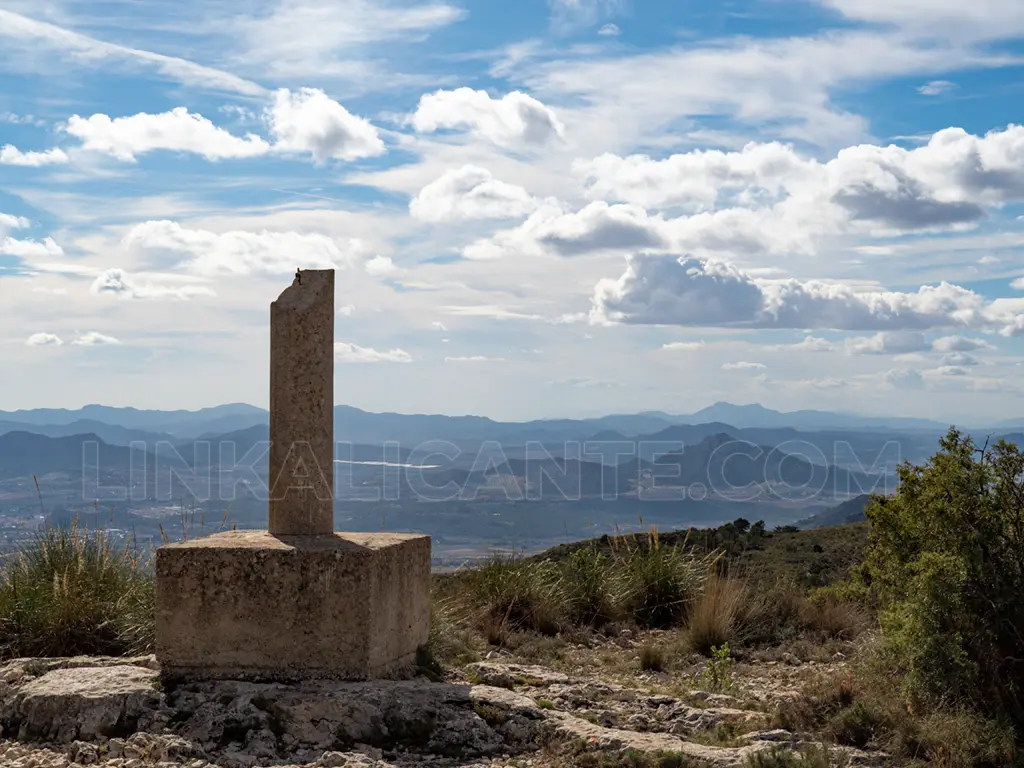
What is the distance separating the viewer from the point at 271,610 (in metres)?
7.04

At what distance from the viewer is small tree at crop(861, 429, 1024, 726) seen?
22.3 feet

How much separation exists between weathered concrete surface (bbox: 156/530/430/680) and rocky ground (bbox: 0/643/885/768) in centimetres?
17

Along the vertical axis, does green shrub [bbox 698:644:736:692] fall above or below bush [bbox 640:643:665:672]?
above

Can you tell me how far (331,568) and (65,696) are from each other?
76.9 inches

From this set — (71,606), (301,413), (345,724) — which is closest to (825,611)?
(345,724)

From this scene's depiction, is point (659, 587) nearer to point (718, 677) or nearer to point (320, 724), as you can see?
point (718, 677)

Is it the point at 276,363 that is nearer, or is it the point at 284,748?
the point at 284,748

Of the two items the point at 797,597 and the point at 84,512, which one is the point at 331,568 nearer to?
the point at 84,512

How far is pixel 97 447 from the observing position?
105312 mm

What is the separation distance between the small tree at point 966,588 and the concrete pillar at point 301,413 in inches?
175

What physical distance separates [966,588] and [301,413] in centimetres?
502

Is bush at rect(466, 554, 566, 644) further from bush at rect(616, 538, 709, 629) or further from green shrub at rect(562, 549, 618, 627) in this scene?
bush at rect(616, 538, 709, 629)

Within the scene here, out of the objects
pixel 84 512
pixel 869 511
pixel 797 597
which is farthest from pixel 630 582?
pixel 84 512

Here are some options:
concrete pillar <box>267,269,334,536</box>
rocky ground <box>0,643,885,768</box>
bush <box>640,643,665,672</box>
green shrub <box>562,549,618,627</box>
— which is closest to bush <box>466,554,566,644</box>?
green shrub <box>562,549,618,627</box>
